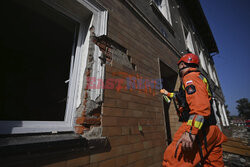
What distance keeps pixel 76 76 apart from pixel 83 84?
5.6 inches

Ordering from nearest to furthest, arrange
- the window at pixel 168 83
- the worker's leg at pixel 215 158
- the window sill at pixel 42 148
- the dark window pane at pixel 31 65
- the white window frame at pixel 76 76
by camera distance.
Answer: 1. the window sill at pixel 42 148
2. the white window frame at pixel 76 76
3. the worker's leg at pixel 215 158
4. the dark window pane at pixel 31 65
5. the window at pixel 168 83

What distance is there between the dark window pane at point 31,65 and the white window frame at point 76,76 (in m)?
0.95

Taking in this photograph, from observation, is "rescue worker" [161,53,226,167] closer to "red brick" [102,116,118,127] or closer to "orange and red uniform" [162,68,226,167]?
"orange and red uniform" [162,68,226,167]

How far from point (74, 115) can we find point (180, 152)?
4.11 ft

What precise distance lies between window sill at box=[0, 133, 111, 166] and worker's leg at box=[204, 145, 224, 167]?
4.51 feet

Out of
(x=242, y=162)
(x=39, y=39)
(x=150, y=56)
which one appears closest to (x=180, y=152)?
(x=150, y=56)

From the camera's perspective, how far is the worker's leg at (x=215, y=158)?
1463 millimetres

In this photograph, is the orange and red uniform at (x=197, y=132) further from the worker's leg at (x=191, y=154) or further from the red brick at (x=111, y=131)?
the red brick at (x=111, y=131)

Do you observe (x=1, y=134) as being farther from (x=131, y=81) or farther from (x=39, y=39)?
(x=39, y=39)

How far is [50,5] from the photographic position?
133 cm

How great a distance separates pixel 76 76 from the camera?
4.59 ft

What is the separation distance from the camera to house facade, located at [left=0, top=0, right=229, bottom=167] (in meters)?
1.02

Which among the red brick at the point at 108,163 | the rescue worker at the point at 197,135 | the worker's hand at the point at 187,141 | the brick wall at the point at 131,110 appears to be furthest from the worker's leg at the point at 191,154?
the red brick at the point at 108,163

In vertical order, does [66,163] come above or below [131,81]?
below
